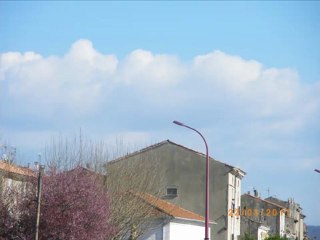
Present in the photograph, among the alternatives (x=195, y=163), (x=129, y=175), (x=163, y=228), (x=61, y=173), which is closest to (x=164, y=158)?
(x=195, y=163)

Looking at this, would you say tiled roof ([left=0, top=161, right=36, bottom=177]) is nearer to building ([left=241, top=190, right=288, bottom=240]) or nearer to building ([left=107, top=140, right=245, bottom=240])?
building ([left=107, top=140, right=245, bottom=240])

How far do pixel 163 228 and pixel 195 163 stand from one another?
452 inches

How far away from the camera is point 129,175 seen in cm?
3928

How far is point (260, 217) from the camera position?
83.1m

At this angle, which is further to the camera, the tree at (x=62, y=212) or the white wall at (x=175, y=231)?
the white wall at (x=175, y=231)

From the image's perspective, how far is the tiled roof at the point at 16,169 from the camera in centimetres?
3206

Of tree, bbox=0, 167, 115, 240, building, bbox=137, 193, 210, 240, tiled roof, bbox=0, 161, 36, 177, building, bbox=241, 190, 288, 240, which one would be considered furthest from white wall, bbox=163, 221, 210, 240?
tree, bbox=0, 167, 115, 240

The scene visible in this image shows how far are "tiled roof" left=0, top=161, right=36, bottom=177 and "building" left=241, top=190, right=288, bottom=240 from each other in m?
29.4

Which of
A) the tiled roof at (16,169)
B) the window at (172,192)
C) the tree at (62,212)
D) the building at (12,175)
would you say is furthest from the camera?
the window at (172,192)

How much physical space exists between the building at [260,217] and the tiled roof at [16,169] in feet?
96.4

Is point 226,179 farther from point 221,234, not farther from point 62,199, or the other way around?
point 62,199

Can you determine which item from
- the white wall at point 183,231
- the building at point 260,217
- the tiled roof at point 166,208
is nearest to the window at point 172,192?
the tiled roof at point 166,208

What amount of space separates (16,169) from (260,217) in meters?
54.3

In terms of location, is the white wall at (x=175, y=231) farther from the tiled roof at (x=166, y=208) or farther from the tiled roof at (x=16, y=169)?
the tiled roof at (x=16, y=169)
